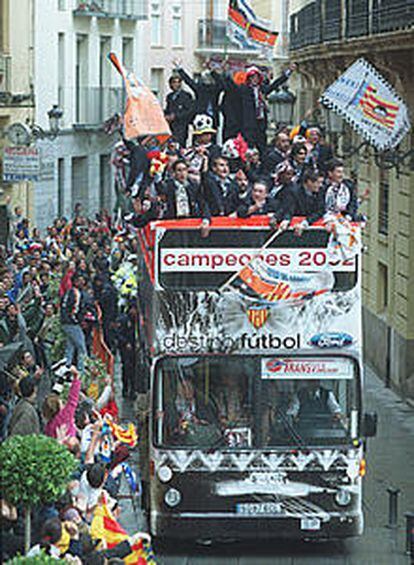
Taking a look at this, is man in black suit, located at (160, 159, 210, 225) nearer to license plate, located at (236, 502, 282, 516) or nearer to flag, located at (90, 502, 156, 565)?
license plate, located at (236, 502, 282, 516)

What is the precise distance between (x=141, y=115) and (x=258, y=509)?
7141 mm

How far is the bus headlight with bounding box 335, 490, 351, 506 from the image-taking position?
52.4 feet

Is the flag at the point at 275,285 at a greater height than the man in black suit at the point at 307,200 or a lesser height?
lesser

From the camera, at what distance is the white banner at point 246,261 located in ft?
51.9

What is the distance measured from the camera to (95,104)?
48.3 metres

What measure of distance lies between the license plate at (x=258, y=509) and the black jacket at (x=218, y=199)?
9.95 feet

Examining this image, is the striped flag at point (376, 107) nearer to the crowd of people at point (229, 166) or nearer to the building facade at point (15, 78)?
the crowd of people at point (229, 166)

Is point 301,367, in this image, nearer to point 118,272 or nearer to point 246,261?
point 246,261

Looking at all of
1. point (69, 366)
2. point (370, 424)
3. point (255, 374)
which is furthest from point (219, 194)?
point (69, 366)

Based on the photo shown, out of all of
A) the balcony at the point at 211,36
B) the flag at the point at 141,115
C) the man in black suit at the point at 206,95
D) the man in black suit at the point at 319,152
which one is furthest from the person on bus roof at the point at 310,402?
the balcony at the point at 211,36

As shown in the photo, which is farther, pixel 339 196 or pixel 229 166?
pixel 229 166

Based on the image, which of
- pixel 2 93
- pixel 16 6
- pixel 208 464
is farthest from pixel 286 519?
pixel 16 6

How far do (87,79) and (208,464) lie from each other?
3323 cm

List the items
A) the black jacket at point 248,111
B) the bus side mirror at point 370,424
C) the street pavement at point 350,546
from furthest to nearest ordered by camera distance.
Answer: the black jacket at point 248,111 < the street pavement at point 350,546 < the bus side mirror at point 370,424
